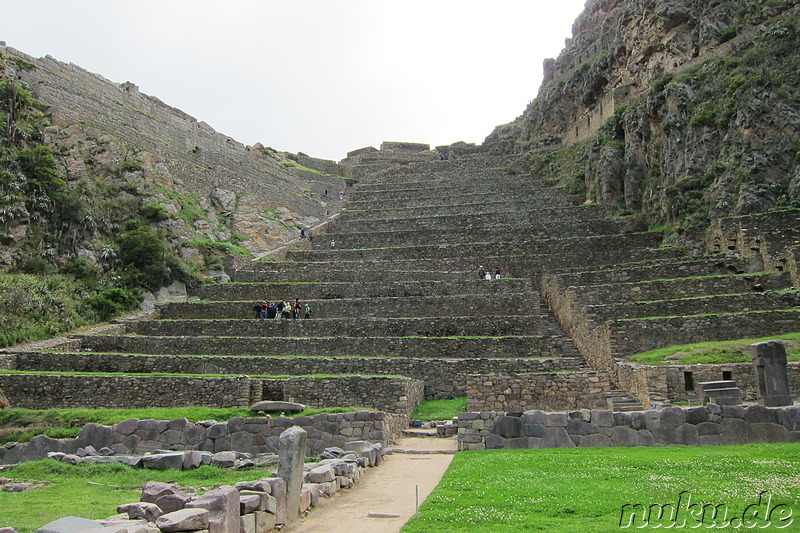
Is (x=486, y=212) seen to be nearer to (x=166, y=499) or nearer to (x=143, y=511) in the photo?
(x=166, y=499)

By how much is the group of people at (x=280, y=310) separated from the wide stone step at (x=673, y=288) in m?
13.1

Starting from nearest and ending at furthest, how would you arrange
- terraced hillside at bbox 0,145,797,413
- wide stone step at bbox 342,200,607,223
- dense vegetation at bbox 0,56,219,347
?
terraced hillside at bbox 0,145,797,413 < dense vegetation at bbox 0,56,219,347 < wide stone step at bbox 342,200,607,223

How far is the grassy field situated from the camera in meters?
8.73

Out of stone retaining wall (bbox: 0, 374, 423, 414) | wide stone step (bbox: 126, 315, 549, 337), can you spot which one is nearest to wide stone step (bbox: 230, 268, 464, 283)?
wide stone step (bbox: 126, 315, 549, 337)

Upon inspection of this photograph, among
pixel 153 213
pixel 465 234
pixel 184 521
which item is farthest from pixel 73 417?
pixel 465 234

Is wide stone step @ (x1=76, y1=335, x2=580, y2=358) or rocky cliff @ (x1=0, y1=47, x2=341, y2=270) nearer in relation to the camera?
wide stone step @ (x1=76, y1=335, x2=580, y2=358)

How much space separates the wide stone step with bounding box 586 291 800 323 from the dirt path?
1119 centimetres

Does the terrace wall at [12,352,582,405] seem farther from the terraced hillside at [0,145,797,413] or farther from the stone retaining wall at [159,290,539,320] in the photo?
the stone retaining wall at [159,290,539,320]

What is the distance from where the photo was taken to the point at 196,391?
22.0m

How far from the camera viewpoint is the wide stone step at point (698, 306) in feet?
73.0

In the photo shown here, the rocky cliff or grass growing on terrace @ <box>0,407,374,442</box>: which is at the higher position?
the rocky cliff

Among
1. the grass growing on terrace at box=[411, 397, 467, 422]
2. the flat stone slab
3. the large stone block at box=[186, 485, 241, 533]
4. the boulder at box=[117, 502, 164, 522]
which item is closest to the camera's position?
the large stone block at box=[186, 485, 241, 533]

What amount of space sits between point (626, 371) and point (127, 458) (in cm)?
1511

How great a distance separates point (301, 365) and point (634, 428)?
13.9 metres
